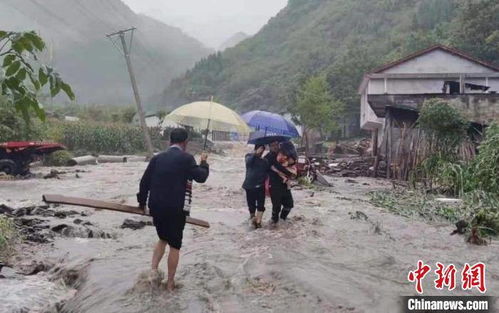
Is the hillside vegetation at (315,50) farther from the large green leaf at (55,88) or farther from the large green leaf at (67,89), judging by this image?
the large green leaf at (55,88)

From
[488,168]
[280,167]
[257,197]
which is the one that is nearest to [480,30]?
[488,168]

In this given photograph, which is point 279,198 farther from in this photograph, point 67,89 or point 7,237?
point 67,89

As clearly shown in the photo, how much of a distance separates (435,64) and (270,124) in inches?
954

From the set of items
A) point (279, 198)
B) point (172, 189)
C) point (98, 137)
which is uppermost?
point (172, 189)

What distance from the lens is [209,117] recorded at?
9039 millimetres

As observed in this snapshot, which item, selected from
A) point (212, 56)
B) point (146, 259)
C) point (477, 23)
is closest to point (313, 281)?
point (146, 259)

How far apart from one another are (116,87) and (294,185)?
335 feet

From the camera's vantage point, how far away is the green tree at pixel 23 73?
245 centimetres

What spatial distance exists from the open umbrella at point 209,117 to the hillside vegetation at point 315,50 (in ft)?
152

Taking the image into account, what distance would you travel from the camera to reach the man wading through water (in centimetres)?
527

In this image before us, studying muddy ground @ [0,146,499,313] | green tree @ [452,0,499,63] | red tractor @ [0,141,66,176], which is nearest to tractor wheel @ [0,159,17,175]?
red tractor @ [0,141,66,176]

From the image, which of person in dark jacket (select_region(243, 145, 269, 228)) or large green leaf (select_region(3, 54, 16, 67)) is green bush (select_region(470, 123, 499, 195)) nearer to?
person in dark jacket (select_region(243, 145, 269, 228))

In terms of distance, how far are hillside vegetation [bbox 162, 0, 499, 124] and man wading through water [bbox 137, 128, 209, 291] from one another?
50.5m

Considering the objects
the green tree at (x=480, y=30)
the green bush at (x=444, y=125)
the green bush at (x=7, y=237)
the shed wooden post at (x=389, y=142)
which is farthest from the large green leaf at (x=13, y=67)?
the green tree at (x=480, y=30)
